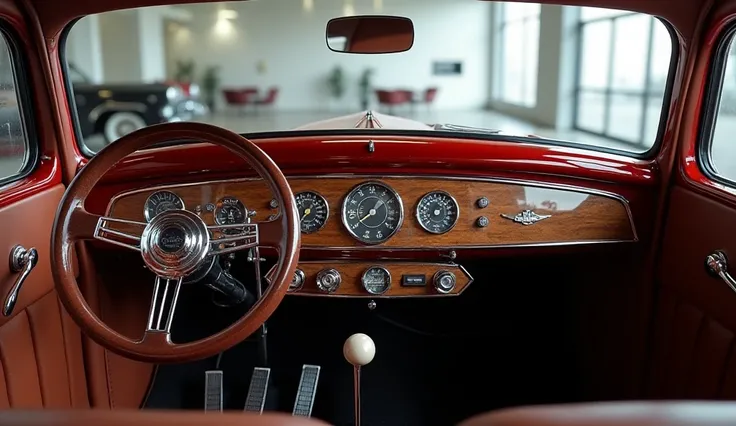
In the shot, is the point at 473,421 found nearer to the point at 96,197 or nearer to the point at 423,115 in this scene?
the point at 96,197

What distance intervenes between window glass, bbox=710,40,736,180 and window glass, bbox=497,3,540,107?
1376 cm

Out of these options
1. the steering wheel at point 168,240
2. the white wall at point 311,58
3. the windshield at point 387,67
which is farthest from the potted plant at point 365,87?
the steering wheel at point 168,240

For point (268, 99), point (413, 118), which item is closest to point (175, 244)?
point (413, 118)

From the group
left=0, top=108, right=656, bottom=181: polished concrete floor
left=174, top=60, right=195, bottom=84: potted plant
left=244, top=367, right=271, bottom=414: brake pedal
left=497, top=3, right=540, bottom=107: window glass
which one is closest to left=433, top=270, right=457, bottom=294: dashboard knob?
left=244, top=367, right=271, bottom=414: brake pedal

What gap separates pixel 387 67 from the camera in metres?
19.9

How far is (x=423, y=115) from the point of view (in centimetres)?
1875

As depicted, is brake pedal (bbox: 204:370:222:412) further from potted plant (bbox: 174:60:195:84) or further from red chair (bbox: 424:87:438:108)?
potted plant (bbox: 174:60:195:84)

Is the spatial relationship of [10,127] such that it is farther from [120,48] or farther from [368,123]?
[120,48]

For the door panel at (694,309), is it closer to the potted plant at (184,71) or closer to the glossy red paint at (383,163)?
the glossy red paint at (383,163)

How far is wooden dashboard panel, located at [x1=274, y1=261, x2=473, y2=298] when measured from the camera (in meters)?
2.49

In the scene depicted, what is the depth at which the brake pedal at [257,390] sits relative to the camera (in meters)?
2.86

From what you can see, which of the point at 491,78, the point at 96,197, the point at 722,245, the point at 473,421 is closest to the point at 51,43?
the point at 96,197

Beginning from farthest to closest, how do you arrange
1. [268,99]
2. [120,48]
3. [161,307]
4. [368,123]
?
[268,99] → [120,48] → [368,123] → [161,307]

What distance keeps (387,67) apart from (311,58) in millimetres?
2285
